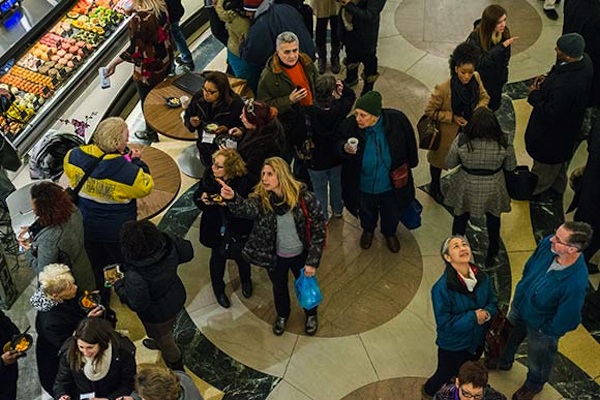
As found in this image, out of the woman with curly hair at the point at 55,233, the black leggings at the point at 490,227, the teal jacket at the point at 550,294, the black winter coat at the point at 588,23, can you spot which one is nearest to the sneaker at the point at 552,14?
the black winter coat at the point at 588,23

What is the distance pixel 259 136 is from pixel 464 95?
1556 millimetres

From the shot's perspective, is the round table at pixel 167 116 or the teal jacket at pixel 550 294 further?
the round table at pixel 167 116

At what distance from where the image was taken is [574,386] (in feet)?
16.6

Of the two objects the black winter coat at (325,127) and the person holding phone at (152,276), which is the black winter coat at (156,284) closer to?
the person holding phone at (152,276)

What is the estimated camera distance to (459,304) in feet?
13.8

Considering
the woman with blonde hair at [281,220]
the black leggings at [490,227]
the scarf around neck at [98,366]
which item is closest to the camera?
the scarf around neck at [98,366]

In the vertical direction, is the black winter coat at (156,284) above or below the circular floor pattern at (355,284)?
above

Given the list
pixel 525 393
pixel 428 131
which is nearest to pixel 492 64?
pixel 428 131

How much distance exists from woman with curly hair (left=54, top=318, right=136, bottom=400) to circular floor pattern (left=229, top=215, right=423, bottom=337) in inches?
68.8

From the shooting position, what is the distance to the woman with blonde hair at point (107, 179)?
4816mm

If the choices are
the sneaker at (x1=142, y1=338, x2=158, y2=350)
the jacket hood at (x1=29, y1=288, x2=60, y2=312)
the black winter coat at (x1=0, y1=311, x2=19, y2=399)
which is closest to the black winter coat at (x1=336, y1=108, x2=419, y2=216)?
the sneaker at (x1=142, y1=338, x2=158, y2=350)

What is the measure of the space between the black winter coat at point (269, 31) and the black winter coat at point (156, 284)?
2.22m

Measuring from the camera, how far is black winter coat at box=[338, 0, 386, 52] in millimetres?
6562

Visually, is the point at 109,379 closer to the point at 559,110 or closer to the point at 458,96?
the point at 458,96
